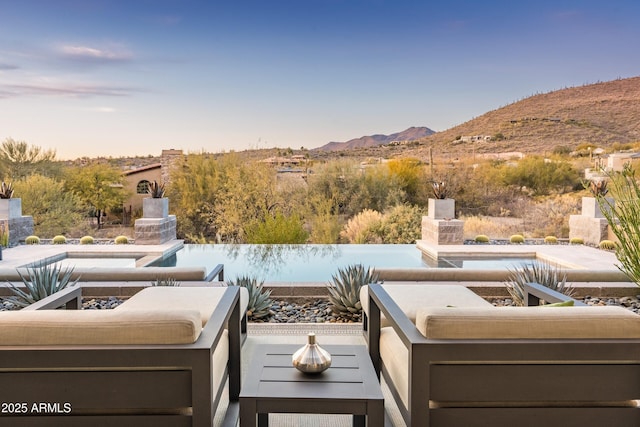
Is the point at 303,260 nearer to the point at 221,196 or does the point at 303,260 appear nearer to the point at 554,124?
the point at 221,196

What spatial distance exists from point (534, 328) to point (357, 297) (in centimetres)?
267

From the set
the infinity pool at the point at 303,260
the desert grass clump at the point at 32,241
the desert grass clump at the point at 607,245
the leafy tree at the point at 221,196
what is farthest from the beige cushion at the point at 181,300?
the leafy tree at the point at 221,196

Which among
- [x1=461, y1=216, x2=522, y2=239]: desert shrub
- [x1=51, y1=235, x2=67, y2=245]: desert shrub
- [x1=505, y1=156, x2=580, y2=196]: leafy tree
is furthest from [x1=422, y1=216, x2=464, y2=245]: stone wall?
[x1=505, y1=156, x2=580, y2=196]: leafy tree

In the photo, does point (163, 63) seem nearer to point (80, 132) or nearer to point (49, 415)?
point (80, 132)

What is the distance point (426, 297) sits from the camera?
11.1ft

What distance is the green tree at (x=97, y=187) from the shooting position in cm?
1778

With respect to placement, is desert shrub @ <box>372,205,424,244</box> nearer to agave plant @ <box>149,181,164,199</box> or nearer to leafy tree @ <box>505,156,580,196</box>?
agave plant @ <box>149,181,164,199</box>

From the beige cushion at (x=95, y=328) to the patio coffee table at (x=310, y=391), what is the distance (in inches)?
12.2

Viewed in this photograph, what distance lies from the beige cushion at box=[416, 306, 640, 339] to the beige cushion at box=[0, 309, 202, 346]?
90cm

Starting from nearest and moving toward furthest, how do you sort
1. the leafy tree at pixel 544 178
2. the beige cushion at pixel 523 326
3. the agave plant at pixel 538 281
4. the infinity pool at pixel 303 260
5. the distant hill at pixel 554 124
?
the beige cushion at pixel 523 326, the agave plant at pixel 538 281, the infinity pool at pixel 303 260, the leafy tree at pixel 544 178, the distant hill at pixel 554 124

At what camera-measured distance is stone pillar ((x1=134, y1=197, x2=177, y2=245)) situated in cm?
1029

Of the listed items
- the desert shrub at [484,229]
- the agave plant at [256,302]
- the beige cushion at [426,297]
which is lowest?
the desert shrub at [484,229]

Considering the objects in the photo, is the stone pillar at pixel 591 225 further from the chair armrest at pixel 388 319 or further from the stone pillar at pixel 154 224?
the chair armrest at pixel 388 319

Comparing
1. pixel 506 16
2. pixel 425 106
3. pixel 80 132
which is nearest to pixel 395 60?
pixel 425 106
